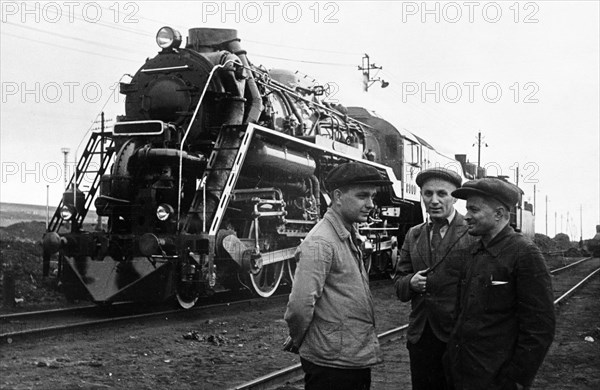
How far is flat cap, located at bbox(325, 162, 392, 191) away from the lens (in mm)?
3367

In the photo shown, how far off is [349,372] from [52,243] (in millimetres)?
6672

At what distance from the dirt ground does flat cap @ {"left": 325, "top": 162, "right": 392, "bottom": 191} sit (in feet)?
9.12

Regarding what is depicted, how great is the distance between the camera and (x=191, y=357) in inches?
263

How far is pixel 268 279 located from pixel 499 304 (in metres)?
8.62

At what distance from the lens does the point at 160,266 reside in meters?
8.54

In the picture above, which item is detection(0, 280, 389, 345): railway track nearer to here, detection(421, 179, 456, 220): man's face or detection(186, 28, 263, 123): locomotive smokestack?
detection(186, 28, 263, 123): locomotive smokestack

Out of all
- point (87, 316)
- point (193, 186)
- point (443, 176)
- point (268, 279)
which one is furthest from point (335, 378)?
point (268, 279)

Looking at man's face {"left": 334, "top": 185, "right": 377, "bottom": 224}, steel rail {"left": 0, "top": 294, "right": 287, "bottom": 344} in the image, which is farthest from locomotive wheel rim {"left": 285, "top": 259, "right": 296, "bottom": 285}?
man's face {"left": 334, "top": 185, "right": 377, "bottom": 224}

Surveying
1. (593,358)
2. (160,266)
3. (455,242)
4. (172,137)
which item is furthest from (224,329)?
(455,242)

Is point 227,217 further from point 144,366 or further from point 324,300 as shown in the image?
point 324,300

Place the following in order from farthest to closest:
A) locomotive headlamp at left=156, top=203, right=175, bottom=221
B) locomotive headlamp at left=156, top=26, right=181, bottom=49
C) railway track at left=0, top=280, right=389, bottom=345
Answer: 1. locomotive headlamp at left=156, top=26, right=181, bottom=49
2. locomotive headlamp at left=156, top=203, right=175, bottom=221
3. railway track at left=0, top=280, right=389, bottom=345

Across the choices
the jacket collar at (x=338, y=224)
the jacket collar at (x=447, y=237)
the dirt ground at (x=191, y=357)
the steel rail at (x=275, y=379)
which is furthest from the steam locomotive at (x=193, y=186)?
the jacket collar at (x=338, y=224)

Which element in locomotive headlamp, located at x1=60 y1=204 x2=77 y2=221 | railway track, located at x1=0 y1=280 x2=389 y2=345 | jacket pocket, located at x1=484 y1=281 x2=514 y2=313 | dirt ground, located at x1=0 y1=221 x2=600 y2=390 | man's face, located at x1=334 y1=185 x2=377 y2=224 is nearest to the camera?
jacket pocket, located at x1=484 y1=281 x2=514 y2=313

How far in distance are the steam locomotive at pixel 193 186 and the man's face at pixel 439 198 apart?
4.94 metres
